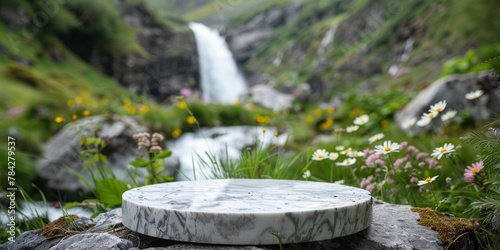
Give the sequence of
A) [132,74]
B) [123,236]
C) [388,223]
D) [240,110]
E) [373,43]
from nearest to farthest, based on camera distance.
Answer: [123,236]
[388,223]
[240,110]
[373,43]
[132,74]

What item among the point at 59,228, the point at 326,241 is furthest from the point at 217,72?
the point at 326,241

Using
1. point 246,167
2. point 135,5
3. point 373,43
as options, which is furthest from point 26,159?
point 135,5

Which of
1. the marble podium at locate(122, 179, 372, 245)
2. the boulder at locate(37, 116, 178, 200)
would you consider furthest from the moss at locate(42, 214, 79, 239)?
the boulder at locate(37, 116, 178, 200)

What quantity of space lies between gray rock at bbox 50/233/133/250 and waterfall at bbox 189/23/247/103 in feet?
69.1

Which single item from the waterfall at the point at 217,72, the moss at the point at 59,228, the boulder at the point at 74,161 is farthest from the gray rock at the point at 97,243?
the waterfall at the point at 217,72

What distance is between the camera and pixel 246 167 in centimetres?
293

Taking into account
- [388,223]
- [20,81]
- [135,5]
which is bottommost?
[388,223]

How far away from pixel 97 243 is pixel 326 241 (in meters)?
0.84

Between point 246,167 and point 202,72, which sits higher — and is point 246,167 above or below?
below

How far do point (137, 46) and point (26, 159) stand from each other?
67.8ft

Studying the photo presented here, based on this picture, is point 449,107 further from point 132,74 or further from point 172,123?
point 132,74

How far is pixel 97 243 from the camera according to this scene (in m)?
1.59

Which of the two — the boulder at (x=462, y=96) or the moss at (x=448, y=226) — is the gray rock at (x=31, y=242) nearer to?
the moss at (x=448, y=226)

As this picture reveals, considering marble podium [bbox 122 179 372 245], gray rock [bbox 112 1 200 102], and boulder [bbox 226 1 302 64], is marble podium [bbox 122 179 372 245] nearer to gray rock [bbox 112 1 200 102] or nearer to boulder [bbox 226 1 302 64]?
gray rock [bbox 112 1 200 102]
